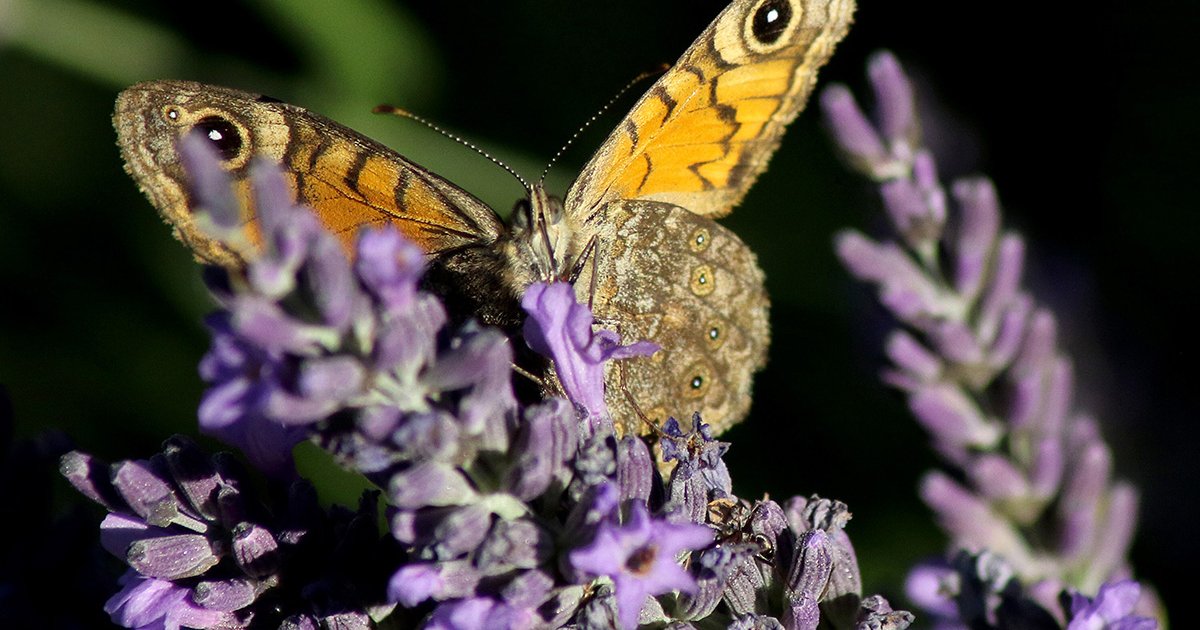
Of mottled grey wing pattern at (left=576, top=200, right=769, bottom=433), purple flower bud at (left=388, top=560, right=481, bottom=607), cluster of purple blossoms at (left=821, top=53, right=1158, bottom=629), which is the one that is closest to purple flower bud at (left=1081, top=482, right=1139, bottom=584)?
cluster of purple blossoms at (left=821, top=53, right=1158, bottom=629)

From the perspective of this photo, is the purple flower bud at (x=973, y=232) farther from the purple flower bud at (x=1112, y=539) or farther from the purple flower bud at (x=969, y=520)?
the purple flower bud at (x=1112, y=539)

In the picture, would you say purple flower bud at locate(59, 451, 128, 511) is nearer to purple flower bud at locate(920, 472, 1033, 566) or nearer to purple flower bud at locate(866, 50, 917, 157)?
purple flower bud at locate(920, 472, 1033, 566)

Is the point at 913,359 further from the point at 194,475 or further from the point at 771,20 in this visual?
the point at 194,475

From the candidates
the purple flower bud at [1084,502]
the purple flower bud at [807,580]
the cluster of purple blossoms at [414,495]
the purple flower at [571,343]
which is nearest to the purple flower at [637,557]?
the cluster of purple blossoms at [414,495]

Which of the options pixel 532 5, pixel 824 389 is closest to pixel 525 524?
pixel 824 389

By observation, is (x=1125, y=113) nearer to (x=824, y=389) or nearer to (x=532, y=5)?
(x=824, y=389)

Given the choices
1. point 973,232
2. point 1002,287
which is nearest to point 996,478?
point 1002,287
